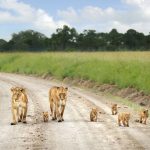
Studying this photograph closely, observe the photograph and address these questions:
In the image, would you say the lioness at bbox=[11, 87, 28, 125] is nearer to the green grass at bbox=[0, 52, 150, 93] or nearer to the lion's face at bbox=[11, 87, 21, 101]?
the lion's face at bbox=[11, 87, 21, 101]

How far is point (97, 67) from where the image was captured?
118ft

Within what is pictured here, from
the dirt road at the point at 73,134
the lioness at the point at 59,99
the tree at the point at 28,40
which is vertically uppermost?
the tree at the point at 28,40

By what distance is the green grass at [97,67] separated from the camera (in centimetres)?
2896

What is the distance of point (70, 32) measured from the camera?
10356 centimetres

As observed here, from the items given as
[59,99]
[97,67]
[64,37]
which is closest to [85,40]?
[64,37]

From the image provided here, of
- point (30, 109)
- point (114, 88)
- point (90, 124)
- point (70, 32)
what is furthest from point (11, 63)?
point (70, 32)

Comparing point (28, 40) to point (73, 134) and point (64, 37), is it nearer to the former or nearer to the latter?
point (64, 37)

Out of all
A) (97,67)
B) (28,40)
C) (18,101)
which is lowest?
(18,101)

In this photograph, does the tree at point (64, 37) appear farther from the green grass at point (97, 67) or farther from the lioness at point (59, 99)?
the lioness at point (59, 99)

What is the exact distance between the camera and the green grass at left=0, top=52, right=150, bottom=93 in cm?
2896

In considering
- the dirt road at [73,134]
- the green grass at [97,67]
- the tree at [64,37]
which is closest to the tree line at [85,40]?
the tree at [64,37]

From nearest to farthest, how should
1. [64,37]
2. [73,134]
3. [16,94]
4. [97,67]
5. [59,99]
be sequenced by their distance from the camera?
[73,134]
[16,94]
[59,99]
[97,67]
[64,37]

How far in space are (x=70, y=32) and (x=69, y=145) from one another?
91.8 metres

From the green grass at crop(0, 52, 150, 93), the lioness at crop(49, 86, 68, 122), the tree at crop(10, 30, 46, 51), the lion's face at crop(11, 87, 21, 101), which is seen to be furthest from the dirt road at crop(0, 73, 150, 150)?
the tree at crop(10, 30, 46, 51)
